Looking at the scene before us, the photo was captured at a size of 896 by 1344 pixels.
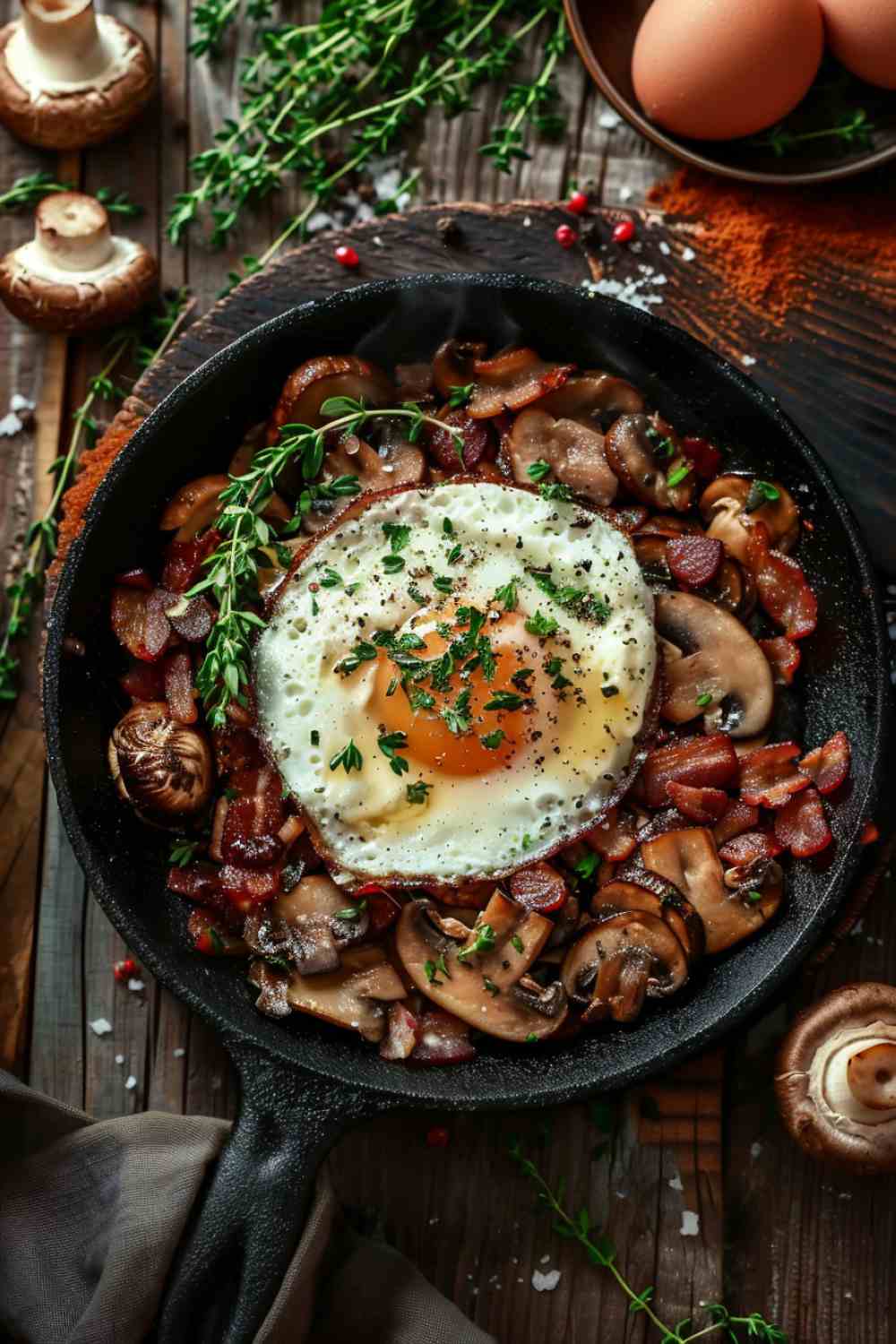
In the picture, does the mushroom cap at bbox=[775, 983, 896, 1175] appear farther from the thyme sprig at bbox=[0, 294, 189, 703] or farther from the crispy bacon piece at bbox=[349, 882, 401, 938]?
the thyme sprig at bbox=[0, 294, 189, 703]

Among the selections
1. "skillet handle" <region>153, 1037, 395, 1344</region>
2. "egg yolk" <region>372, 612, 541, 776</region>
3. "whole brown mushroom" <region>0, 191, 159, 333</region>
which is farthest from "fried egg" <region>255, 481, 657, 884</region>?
"whole brown mushroom" <region>0, 191, 159, 333</region>

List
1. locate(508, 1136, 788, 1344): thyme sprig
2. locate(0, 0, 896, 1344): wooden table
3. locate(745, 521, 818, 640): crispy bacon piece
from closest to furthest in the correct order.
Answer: locate(745, 521, 818, 640): crispy bacon piece, locate(508, 1136, 788, 1344): thyme sprig, locate(0, 0, 896, 1344): wooden table

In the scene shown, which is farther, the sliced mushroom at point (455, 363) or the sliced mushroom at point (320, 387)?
the sliced mushroom at point (455, 363)

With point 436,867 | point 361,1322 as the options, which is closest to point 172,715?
point 436,867

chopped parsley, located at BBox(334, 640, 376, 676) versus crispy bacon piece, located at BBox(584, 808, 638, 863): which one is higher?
chopped parsley, located at BBox(334, 640, 376, 676)

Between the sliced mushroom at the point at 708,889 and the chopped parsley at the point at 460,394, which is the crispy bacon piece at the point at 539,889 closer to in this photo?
the sliced mushroom at the point at 708,889

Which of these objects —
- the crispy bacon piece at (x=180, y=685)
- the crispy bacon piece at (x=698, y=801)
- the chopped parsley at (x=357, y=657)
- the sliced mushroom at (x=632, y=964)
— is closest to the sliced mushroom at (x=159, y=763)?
the crispy bacon piece at (x=180, y=685)
